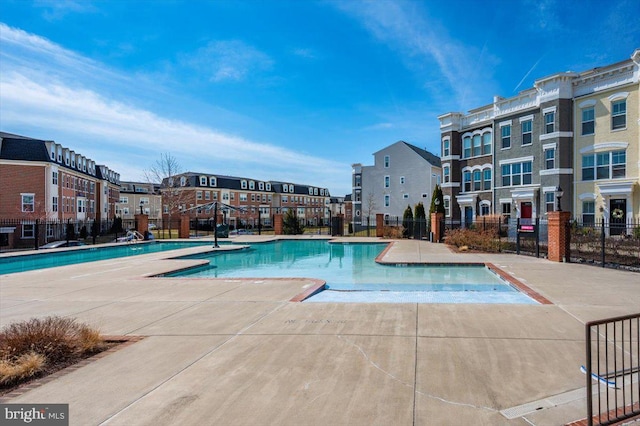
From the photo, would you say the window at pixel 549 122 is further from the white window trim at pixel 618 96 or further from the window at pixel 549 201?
the window at pixel 549 201

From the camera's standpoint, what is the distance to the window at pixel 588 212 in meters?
25.9

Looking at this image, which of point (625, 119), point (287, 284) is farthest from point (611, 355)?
point (625, 119)

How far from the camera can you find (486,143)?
1325 inches

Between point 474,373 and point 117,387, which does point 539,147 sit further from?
point 117,387

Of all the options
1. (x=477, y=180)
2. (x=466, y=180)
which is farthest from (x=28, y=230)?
(x=477, y=180)

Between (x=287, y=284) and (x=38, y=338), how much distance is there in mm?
6325

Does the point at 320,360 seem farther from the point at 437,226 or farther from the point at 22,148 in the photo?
the point at 22,148

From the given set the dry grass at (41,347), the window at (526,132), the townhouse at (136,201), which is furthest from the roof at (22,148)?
the window at (526,132)

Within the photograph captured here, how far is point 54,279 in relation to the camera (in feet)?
40.3

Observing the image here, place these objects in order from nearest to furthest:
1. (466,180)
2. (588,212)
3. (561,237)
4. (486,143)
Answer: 1. (561,237)
2. (588,212)
3. (486,143)
4. (466,180)

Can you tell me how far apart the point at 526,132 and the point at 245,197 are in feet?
184

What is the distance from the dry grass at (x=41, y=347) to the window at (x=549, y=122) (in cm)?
3154

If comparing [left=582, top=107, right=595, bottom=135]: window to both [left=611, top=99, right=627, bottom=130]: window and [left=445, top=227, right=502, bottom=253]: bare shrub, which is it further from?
[left=445, top=227, right=502, bottom=253]: bare shrub

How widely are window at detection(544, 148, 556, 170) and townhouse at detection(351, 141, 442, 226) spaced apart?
743 inches
